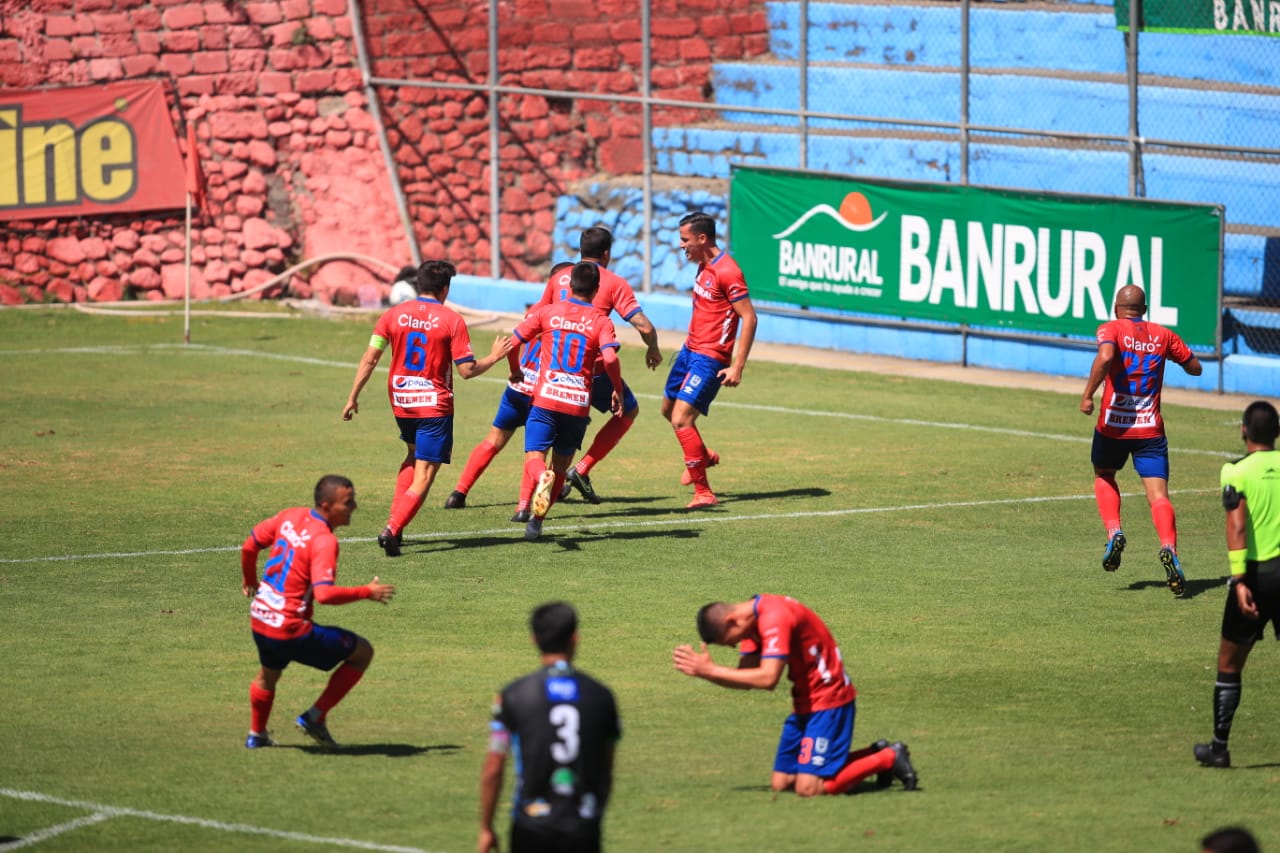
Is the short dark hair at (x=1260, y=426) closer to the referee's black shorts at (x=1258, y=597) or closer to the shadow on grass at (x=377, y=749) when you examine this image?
the referee's black shorts at (x=1258, y=597)

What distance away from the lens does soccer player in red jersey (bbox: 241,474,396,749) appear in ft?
29.5

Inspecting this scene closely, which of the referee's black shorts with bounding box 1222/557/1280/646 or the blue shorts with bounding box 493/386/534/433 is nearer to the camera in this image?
the referee's black shorts with bounding box 1222/557/1280/646

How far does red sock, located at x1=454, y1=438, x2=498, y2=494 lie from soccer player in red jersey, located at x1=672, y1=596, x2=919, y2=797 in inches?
271

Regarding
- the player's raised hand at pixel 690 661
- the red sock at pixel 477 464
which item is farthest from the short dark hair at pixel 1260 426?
the red sock at pixel 477 464

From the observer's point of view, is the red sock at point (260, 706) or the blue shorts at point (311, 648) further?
the red sock at point (260, 706)

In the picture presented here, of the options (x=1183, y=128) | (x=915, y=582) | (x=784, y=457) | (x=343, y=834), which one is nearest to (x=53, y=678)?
(x=343, y=834)

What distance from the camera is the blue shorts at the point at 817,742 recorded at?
28.5 ft

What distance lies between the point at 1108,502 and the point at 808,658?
16.7 feet

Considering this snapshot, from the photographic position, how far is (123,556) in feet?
45.3

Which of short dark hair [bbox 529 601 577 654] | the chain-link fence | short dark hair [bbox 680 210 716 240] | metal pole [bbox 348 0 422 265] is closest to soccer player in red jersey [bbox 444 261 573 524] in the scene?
short dark hair [bbox 680 210 716 240]

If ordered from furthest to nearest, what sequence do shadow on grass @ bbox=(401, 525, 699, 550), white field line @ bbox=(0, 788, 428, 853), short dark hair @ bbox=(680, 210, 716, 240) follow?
short dark hair @ bbox=(680, 210, 716, 240)
shadow on grass @ bbox=(401, 525, 699, 550)
white field line @ bbox=(0, 788, 428, 853)

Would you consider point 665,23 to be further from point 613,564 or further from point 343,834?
point 343,834

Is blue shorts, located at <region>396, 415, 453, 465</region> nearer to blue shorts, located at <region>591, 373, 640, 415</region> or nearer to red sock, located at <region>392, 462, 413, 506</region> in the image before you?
red sock, located at <region>392, 462, 413, 506</region>

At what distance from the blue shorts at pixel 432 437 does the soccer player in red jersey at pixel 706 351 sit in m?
2.58
